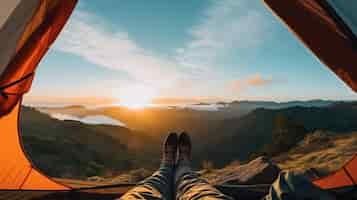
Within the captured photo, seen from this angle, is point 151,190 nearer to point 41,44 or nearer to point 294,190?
point 294,190

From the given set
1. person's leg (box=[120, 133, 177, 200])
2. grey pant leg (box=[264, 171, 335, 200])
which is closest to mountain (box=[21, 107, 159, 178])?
person's leg (box=[120, 133, 177, 200])

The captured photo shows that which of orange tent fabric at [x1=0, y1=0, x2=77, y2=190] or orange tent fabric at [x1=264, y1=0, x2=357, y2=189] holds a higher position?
orange tent fabric at [x1=264, y1=0, x2=357, y2=189]

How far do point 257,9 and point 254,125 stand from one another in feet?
12.5

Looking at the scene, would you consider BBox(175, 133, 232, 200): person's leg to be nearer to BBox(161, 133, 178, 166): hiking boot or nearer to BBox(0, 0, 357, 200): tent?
BBox(161, 133, 178, 166): hiking boot

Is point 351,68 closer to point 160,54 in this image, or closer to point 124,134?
point 124,134

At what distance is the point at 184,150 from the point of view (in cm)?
207

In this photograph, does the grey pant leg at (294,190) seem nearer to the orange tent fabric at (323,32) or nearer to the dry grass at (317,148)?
the orange tent fabric at (323,32)

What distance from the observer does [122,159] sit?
27.2 feet

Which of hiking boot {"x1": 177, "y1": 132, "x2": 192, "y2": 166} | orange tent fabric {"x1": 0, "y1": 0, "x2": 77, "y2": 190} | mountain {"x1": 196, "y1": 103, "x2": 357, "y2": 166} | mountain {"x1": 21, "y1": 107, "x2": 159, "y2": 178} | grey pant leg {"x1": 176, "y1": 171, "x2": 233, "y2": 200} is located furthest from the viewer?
mountain {"x1": 196, "y1": 103, "x2": 357, "y2": 166}

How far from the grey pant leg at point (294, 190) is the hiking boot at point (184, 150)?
1.15 metres

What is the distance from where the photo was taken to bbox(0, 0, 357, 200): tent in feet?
4.28

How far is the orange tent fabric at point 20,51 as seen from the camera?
4.25ft

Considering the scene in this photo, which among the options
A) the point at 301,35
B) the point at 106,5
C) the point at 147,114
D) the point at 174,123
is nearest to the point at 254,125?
the point at 174,123

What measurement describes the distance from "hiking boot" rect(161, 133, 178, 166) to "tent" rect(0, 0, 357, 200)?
1.14 feet
